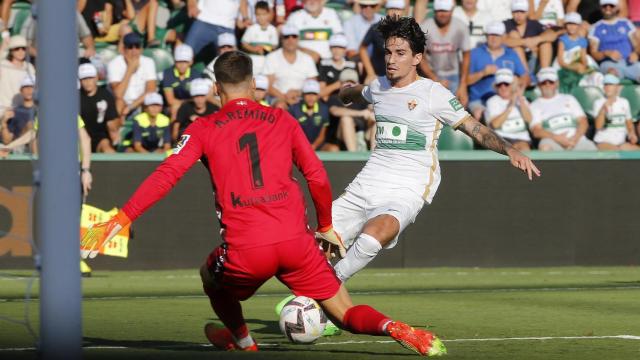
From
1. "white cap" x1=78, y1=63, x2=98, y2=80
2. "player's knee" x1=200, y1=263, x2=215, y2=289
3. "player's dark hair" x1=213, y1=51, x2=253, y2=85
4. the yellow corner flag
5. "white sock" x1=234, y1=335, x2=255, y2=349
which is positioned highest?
"player's dark hair" x1=213, y1=51, x2=253, y2=85

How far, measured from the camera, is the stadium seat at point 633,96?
59.3ft

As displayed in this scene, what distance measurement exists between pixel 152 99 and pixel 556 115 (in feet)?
16.7

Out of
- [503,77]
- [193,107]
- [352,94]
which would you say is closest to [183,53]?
[193,107]

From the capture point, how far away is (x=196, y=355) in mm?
7578

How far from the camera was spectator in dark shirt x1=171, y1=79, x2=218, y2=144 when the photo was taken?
15.9 metres

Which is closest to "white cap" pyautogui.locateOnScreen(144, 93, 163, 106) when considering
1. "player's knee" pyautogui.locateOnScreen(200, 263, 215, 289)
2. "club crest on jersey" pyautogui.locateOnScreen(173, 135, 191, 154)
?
"player's knee" pyautogui.locateOnScreen(200, 263, 215, 289)

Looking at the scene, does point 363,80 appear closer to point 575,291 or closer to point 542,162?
point 542,162

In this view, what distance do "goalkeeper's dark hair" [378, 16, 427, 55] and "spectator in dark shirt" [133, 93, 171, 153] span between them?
277 inches

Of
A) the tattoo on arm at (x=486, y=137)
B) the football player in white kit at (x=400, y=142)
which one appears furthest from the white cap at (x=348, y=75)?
the tattoo on arm at (x=486, y=137)

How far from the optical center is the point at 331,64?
17.1 metres

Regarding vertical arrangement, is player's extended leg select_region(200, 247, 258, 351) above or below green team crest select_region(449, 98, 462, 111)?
below

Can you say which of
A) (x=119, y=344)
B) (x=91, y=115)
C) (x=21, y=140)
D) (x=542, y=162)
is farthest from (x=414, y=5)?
(x=119, y=344)

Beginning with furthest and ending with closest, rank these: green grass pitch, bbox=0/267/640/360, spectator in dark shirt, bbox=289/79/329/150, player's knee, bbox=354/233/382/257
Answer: spectator in dark shirt, bbox=289/79/329/150 → player's knee, bbox=354/233/382/257 → green grass pitch, bbox=0/267/640/360

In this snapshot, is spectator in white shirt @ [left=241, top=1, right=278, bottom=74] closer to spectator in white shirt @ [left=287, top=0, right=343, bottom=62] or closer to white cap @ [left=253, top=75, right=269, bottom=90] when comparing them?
spectator in white shirt @ [left=287, top=0, right=343, bottom=62]
